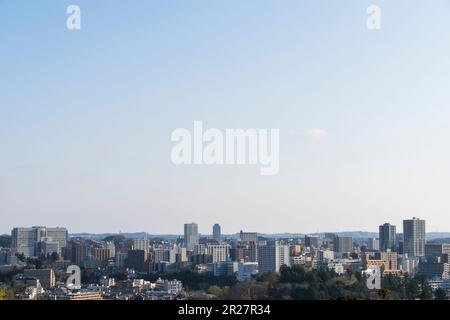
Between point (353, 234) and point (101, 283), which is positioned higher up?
point (353, 234)

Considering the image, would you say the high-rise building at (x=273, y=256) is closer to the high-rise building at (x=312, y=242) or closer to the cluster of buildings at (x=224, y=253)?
the cluster of buildings at (x=224, y=253)

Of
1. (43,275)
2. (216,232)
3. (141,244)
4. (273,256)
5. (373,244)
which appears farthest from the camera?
(373,244)

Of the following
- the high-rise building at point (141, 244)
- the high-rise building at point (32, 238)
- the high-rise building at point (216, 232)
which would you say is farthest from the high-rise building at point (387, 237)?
the high-rise building at point (32, 238)

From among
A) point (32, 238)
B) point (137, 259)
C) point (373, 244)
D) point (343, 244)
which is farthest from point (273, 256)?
point (32, 238)

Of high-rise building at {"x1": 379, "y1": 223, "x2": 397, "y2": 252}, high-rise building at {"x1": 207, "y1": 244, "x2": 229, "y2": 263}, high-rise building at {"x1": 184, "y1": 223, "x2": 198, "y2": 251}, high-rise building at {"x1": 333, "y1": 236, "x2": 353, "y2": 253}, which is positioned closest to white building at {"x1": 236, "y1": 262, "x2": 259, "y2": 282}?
high-rise building at {"x1": 207, "y1": 244, "x2": 229, "y2": 263}

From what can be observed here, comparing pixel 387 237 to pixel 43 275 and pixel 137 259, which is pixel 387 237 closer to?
pixel 137 259

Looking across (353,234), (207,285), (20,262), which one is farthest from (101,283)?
(353,234)
